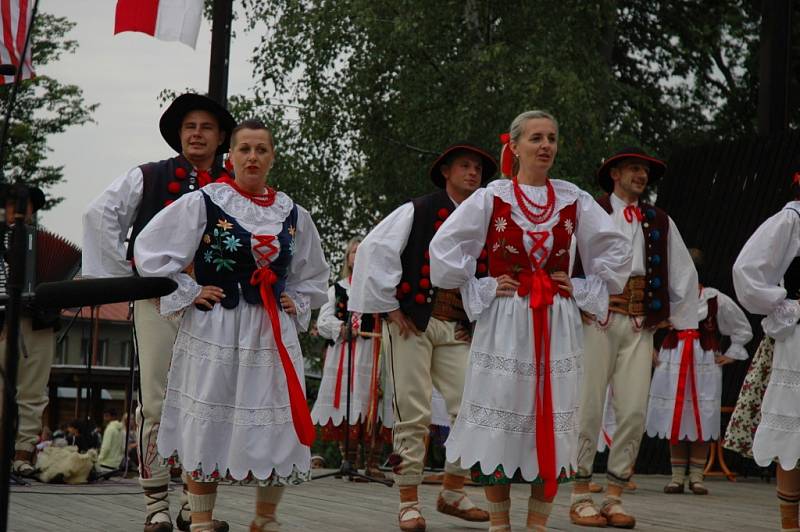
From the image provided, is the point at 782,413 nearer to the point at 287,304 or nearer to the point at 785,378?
the point at 785,378

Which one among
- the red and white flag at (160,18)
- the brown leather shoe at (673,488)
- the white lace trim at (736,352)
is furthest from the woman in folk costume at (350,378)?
the white lace trim at (736,352)

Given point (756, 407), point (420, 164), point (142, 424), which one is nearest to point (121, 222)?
point (142, 424)

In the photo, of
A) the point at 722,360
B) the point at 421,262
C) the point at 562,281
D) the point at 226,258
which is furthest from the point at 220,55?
the point at 722,360

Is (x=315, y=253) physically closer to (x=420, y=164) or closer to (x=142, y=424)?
(x=142, y=424)

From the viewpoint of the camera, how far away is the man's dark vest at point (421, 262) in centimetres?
663

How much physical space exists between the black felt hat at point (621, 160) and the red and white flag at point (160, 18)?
3376 mm

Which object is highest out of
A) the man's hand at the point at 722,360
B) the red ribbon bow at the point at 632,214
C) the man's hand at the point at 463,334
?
the red ribbon bow at the point at 632,214

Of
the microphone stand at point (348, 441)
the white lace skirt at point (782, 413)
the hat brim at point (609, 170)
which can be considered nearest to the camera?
the white lace skirt at point (782, 413)

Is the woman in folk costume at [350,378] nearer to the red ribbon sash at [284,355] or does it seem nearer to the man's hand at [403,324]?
the man's hand at [403,324]

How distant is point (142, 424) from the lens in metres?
5.63

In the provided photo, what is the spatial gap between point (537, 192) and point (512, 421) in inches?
41.1

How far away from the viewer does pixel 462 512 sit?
6.51 metres

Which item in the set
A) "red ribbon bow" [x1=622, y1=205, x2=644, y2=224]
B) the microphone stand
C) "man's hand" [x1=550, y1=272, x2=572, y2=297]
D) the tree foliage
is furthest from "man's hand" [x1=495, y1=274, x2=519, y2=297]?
the tree foliage

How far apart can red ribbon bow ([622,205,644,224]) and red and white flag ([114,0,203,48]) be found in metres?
3.65
